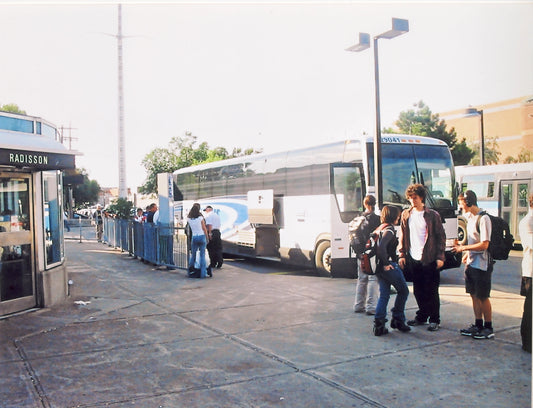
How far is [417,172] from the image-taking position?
12.2 m

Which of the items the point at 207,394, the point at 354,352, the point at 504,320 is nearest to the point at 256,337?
the point at 354,352

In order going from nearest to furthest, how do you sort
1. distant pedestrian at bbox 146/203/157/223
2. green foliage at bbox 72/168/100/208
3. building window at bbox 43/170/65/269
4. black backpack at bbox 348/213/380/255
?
black backpack at bbox 348/213/380/255 < building window at bbox 43/170/65/269 < distant pedestrian at bbox 146/203/157/223 < green foliage at bbox 72/168/100/208

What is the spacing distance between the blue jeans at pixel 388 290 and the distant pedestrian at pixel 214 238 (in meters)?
7.28

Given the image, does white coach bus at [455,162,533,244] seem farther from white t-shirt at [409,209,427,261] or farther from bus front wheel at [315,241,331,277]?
white t-shirt at [409,209,427,261]

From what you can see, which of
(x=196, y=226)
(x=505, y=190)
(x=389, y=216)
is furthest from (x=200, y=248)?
(x=505, y=190)

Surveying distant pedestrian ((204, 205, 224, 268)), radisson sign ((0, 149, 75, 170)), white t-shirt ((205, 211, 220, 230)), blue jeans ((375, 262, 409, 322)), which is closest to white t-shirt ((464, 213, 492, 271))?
blue jeans ((375, 262, 409, 322))

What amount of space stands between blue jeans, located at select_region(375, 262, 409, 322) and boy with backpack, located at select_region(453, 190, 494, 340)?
2.54 feet

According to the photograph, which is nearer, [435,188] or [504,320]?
[504,320]

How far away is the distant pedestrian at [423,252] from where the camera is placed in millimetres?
6664

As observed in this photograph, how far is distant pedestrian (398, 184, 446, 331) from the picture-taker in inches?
262

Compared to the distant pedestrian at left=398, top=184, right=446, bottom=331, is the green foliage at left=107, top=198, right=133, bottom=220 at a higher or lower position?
higher

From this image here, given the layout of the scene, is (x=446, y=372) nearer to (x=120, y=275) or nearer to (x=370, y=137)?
(x=370, y=137)

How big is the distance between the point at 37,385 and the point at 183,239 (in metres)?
7.67

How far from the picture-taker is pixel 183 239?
12469 millimetres
